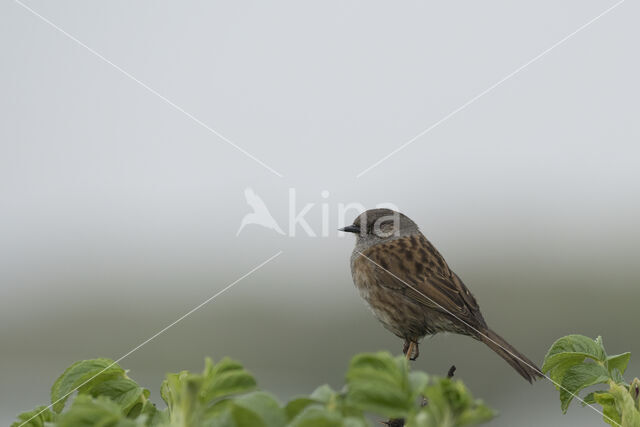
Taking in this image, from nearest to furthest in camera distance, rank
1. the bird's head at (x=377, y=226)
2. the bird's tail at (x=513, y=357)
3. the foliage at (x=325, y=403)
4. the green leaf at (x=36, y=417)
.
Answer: the foliage at (x=325, y=403)
the green leaf at (x=36, y=417)
the bird's tail at (x=513, y=357)
the bird's head at (x=377, y=226)

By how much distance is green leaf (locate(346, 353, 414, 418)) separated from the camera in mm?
1087

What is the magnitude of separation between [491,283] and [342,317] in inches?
105

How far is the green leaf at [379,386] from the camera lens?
1.09m

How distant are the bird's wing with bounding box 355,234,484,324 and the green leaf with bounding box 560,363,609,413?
3903 millimetres

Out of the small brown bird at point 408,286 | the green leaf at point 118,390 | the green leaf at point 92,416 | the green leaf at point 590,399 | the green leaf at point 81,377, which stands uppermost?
the small brown bird at point 408,286

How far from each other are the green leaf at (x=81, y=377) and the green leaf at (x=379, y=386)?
74cm

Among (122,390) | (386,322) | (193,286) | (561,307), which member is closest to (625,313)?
(561,307)

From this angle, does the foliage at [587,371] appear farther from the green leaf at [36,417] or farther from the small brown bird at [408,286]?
the small brown bird at [408,286]

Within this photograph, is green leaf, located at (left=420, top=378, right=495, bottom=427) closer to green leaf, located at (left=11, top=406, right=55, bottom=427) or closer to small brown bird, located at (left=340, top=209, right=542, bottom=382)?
green leaf, located at (left=11, top=406, right=55, bottom=427)

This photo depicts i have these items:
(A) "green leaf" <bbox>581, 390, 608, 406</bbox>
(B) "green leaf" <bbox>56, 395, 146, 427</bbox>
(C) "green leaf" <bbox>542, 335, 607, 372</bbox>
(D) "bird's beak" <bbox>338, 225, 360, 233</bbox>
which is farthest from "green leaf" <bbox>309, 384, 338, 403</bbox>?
(D) "bird's beak" <bbox>338, 225, 360, 233</bbox>

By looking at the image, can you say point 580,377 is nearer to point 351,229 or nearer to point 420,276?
point 420,276

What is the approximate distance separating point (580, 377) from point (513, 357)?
3.16 m

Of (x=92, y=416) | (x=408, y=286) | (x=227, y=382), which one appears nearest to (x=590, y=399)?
(x=227, y=382)

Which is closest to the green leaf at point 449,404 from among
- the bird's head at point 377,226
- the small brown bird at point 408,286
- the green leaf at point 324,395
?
the green leaf at point 324,395
